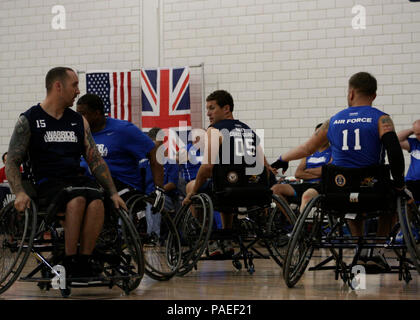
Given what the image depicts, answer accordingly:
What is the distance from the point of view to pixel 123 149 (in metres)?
4.74

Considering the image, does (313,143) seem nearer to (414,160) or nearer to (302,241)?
(302,241)

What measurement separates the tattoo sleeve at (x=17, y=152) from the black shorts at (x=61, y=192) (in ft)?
0.41

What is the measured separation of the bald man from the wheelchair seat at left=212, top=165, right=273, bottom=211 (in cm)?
218

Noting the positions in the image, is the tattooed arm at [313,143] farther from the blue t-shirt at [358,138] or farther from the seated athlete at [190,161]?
the seated athlete at [190,161]

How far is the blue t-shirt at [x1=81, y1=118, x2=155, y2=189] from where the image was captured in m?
4.68

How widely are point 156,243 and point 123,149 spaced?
27.4 inches

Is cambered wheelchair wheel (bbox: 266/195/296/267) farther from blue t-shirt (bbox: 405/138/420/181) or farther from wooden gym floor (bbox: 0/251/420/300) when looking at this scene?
blue t-shirt (bbox: 405/138/420/181)

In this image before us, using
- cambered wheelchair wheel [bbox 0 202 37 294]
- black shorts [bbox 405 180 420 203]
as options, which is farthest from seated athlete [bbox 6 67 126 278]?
black shorts [bbox 405 180 420 203]

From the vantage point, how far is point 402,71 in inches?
348

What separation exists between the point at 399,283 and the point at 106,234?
181 centimetres

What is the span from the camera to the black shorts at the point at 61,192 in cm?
348

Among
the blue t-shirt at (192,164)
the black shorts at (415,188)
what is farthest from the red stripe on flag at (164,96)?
the black shorts at (415,188)

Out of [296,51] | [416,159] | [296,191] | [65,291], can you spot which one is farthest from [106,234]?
[296,51]

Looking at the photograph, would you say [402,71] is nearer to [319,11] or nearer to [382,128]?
[319,11]
